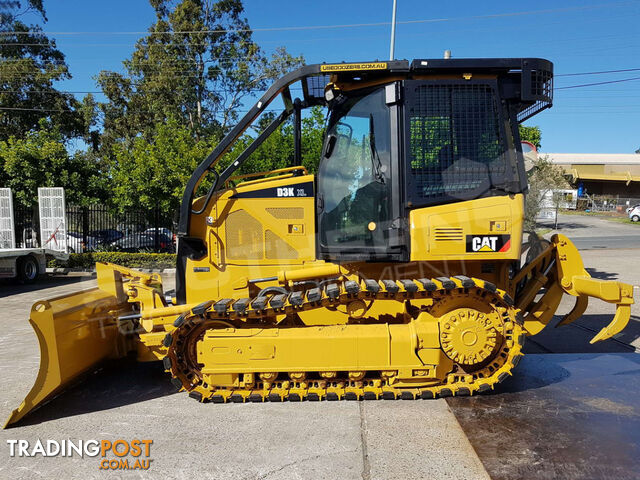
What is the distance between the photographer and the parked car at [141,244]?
1781cm

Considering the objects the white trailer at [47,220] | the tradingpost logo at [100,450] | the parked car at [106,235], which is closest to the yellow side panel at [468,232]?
the tradingpost logo at [100,450]

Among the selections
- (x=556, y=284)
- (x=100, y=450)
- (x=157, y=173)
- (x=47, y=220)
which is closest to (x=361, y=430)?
(x=100, y=450)

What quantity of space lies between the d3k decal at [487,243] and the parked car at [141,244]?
15.4m

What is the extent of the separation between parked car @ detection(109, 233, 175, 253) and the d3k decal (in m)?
15.4

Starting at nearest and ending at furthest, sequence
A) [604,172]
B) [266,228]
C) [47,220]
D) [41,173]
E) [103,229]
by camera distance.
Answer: [266,228] < [47,220] < [41,173] < [103,229] < [604,172]

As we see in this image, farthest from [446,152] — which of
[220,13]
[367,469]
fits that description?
[220,13]

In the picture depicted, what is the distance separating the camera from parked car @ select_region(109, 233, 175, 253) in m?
17.8

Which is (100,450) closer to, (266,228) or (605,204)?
(266,228)

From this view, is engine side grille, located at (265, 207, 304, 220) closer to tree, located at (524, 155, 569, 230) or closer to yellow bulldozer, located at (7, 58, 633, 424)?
yellow bulldozer, located at (7, 58, 633, 424)

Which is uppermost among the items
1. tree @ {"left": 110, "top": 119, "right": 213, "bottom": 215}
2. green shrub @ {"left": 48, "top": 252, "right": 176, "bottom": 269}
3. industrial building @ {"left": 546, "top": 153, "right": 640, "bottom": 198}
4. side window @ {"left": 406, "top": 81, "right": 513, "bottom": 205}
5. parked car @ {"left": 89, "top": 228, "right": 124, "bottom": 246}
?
industrial building @ {"left": 546, "top": 153, "right": 640, "bottom": 198}

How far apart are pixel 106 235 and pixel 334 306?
16.5 metres

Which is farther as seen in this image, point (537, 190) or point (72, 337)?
point (537, 190)

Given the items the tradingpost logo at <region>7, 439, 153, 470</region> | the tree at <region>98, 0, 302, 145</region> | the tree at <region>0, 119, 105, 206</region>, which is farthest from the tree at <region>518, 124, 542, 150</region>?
the tradingpost logo at <region>7, 439, 153, 470</region>

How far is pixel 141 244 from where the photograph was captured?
1788cm
